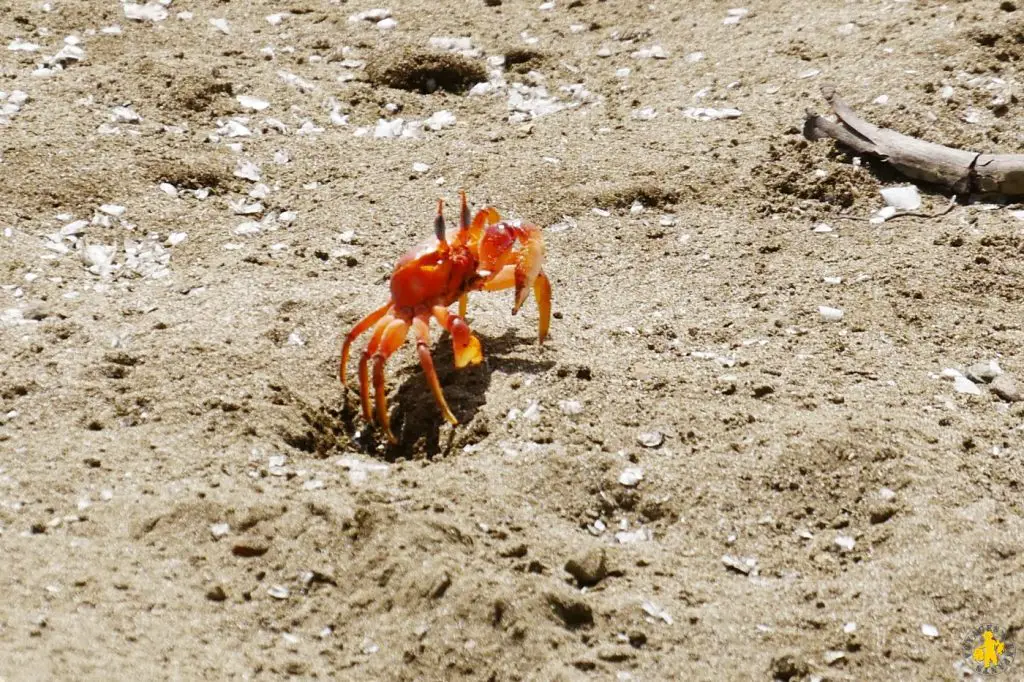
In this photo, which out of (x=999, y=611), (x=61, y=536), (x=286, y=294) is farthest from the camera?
(x=286, y=294)

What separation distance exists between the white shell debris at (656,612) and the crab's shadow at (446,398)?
0.93m

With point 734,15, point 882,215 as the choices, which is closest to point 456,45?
point 734,15

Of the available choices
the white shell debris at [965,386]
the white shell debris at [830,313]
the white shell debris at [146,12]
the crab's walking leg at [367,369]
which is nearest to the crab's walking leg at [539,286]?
the crab's walking leg at [367,369]

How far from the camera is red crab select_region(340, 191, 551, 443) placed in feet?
13.2

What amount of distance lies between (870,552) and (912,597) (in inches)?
9.9

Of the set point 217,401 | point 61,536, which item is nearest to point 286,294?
point 217,401

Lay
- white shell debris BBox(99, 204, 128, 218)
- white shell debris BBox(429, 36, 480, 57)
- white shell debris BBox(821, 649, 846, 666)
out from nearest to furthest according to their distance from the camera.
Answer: white shell debris BBox(821, 649, 846, 666) → white shell debris BBox(99, 204, 128, 218) → white shell debris BBox(429, 36, 480, 57)

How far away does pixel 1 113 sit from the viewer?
19.0ft

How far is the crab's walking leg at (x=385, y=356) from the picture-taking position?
3.96 m

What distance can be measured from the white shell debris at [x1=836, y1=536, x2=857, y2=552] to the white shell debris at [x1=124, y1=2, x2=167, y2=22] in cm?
469

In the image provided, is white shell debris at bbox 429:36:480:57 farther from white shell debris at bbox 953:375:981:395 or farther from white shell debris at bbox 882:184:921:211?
white shell debris at bbox 953:375:981:395

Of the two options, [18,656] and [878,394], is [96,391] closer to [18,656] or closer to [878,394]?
[18,656]

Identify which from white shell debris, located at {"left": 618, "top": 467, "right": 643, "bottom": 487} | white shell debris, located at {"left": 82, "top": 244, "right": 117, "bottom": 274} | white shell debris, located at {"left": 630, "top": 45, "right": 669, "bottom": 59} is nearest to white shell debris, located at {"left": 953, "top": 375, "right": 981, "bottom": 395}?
white shell debris, located at {"left": 618, "top": 467, "right": 643, "bottom": 487}

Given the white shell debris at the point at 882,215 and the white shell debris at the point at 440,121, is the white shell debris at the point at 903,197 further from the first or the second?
the white shell debris at the point at 440,121
